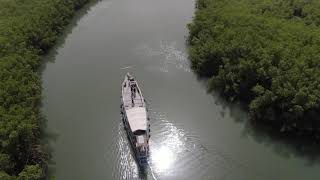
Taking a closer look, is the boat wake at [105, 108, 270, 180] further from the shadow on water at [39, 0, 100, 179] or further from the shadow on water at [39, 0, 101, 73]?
the shadow on water at [39, 0, 101, 73]

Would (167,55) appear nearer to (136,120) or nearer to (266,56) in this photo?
(266,56)

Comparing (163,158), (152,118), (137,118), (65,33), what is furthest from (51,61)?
(163,158)

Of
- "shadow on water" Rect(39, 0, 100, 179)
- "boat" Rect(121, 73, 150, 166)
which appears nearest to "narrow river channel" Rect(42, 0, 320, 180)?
"shadow on water" Rect(39, 0, 100, 179)

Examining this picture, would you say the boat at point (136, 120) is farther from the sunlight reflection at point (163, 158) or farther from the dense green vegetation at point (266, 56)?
the dense green vegetation at point (266, 56)

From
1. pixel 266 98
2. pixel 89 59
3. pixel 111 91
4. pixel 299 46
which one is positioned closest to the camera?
pixel 266 98

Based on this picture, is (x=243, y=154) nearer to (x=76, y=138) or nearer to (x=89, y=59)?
(x=76, y=138)

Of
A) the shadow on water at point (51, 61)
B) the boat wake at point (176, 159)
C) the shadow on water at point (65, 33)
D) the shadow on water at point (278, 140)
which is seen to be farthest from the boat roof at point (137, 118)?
the shadow on water at point (65, 33)

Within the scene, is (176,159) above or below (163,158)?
below

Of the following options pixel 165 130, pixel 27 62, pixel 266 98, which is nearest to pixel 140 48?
pixel 27 62
